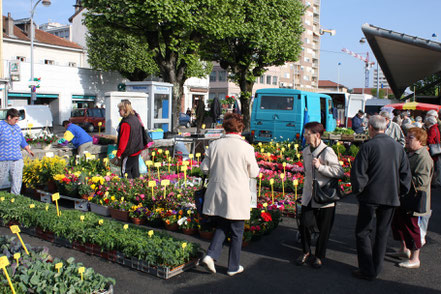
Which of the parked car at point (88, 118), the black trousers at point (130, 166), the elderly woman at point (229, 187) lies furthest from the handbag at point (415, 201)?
the parked car at point (88, 118)

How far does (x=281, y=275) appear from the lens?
16.5 feet

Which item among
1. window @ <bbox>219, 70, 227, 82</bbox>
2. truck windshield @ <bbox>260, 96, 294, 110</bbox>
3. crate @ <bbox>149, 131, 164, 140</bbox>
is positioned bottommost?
crate @ <bbox>149, 131, 164, 140</bbox>

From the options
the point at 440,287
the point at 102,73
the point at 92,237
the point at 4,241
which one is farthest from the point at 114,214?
the point at 102,73

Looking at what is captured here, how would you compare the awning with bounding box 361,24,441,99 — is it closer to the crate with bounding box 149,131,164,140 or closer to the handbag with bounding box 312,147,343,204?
the crate with bounding box 149,131,164,140

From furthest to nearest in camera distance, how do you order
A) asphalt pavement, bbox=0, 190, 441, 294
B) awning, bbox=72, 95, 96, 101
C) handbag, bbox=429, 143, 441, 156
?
awning, bbox=72, 95, 96, 101, handbag, bbox=429, 143, 441, 156, asphalt pavement, bbox=0, 190, 441, 294

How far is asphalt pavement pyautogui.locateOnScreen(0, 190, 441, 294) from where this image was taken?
464 cm

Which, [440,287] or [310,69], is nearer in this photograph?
[440,287]

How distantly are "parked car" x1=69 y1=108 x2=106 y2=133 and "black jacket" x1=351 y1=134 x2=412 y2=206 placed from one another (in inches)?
1068

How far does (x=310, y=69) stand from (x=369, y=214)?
9363 cm

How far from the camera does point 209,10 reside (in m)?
19.1

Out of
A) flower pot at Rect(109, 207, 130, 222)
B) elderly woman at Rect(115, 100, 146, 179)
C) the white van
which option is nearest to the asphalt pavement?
flower pot at Rect(109, 207, 130, 222)

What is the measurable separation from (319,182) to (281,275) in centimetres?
117

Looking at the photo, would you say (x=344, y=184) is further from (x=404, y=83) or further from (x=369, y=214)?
(x=404, y=83)

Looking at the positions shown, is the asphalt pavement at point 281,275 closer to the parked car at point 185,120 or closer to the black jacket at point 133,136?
the black jacket at point 133,136
